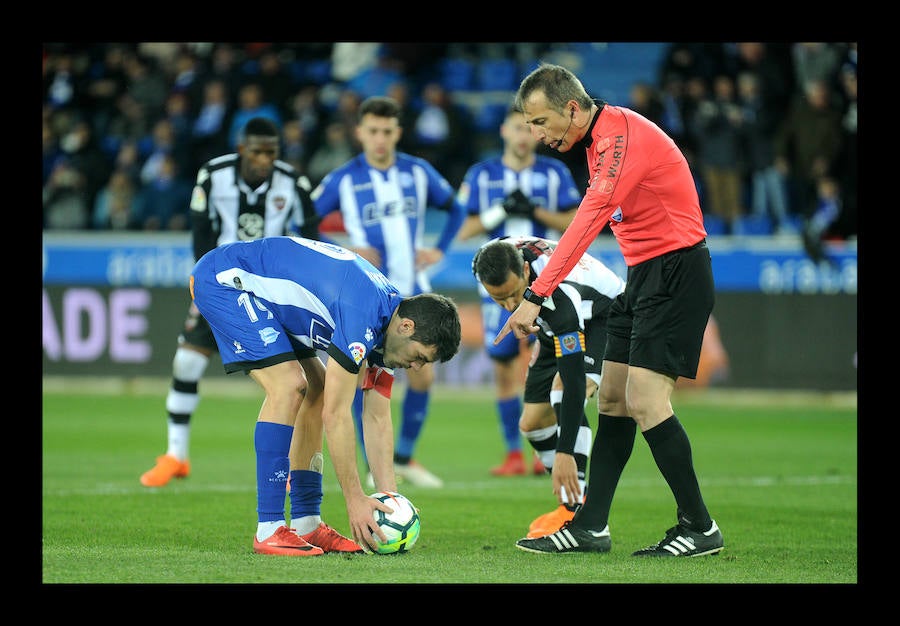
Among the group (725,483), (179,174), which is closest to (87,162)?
(179,174)

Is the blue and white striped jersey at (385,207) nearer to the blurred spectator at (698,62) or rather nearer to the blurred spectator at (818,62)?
the blurred spectator at (698,62)

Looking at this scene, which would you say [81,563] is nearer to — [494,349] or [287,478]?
[287,478]

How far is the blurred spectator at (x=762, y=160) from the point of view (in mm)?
16547

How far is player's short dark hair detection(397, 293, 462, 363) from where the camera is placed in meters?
5.31

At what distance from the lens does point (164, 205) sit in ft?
55.8

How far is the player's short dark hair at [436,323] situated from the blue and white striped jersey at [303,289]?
0.52ft

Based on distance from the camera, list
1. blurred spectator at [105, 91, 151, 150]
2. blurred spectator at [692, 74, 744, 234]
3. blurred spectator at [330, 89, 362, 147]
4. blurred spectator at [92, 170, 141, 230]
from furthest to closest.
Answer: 1. blurred spectator at [105, 91, 151, 150]
2. blurred spectator at [330, 89, 362, 147]
3. blurred spectator at [92, 170, 141, 230]
4. blurred spectator at [692, 74, 744, 234]

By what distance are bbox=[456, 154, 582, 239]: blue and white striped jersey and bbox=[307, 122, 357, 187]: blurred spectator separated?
7.53m

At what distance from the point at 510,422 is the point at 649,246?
4.16 metres

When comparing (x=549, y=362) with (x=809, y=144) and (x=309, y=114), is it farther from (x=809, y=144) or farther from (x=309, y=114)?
(x=309, y=114)

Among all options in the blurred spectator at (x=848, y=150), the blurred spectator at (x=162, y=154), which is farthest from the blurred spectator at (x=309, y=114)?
the blurred spectator at (x=848, y=150)

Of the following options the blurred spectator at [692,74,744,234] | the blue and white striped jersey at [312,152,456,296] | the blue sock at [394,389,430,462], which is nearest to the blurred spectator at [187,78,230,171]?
the blurred spectator at [692,74,744,234]

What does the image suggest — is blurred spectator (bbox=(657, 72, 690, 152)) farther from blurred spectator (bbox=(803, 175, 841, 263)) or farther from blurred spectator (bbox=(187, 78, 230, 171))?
blurred spectator (bbox=(187, 78, 230, 171))

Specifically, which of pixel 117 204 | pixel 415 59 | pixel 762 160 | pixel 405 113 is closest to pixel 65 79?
pixel 117 204
